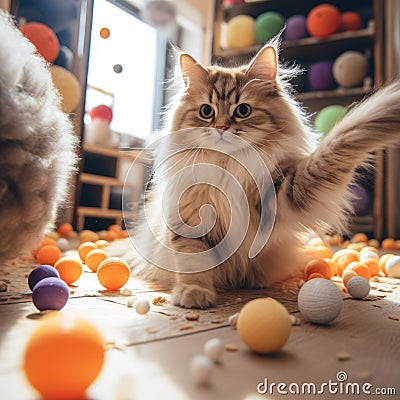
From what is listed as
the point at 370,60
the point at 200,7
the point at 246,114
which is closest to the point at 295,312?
the point at 246,114

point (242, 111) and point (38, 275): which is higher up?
point (242, 111)

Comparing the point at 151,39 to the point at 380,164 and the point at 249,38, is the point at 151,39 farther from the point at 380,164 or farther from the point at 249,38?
the point at 380,164

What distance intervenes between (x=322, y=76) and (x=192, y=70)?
2.46 metres

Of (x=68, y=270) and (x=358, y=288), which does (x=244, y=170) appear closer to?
(x=358, y=288)

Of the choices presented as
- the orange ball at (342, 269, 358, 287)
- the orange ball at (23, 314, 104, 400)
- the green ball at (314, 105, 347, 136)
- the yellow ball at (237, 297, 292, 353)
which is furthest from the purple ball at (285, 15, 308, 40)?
the orange ball at (23, 314, 104, 400)

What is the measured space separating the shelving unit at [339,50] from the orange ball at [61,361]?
3.06 m

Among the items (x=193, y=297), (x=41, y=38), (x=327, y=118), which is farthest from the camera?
(x=327, y=118)

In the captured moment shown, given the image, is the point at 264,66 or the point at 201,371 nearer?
the point at 201,371

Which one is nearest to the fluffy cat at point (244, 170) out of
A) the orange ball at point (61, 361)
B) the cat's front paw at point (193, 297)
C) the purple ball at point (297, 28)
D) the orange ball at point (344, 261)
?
the cat's front paw at point (193, 297)

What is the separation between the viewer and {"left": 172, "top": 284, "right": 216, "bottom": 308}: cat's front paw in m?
1.08

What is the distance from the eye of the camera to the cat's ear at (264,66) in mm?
1403

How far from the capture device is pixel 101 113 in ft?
11.8

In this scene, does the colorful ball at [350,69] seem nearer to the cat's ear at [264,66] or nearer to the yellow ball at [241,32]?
the yellow ball at [241,32]

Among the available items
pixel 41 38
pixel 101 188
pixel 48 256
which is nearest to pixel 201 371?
pixel 48 256
